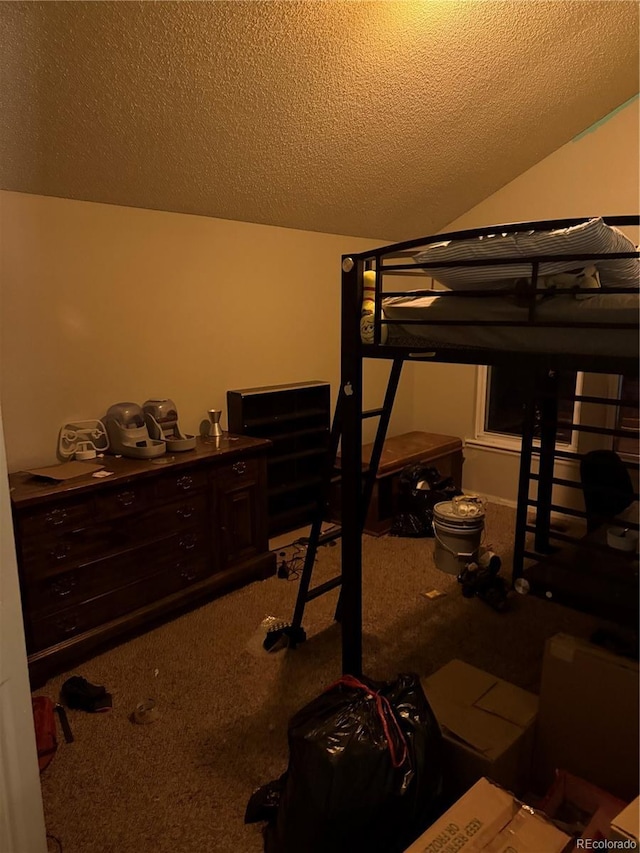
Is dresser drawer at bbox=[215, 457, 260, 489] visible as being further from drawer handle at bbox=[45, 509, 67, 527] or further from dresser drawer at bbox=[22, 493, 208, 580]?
drawer handle at bbox=[45, 509, 67, 527]

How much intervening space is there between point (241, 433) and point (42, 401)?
1142 millimetres

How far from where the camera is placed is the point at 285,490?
3.72 meters

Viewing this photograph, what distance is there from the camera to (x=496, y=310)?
1597mm

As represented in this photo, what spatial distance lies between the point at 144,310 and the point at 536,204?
2.74 meters

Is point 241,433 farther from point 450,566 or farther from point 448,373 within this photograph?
point 448,373

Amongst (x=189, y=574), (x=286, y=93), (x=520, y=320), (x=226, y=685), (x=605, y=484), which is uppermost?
(x=286, y=93)

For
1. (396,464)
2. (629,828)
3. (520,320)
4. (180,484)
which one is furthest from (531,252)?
(396,464)

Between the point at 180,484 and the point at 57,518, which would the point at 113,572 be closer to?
the point at 57,518

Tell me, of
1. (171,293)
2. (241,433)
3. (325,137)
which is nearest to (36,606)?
(241,433)

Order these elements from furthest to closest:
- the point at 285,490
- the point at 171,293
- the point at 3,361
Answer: the point at 285,490, the point at 171,293, the point at 3,361

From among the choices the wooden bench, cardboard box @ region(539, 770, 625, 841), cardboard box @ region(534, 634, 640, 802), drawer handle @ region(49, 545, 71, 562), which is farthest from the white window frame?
drawer handle @ region(49, 545, 71, 562)

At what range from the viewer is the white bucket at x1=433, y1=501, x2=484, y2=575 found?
3.18 metres

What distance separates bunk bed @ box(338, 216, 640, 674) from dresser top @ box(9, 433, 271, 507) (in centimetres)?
96

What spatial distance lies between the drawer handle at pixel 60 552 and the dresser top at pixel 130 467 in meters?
0.22
